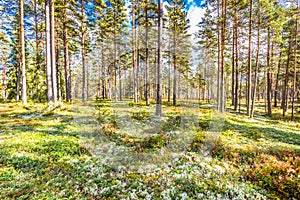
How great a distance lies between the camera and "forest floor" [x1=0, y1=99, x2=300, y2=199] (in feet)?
14.8

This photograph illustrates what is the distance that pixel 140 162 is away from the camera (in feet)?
19.9

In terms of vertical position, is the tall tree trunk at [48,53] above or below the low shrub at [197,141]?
above

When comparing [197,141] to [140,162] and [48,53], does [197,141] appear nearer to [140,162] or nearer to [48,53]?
[140,162]

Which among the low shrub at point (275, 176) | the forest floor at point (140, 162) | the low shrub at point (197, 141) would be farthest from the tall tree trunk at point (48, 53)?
the low shrub at point (275, 176)

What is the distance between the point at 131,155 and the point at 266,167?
5573 millimetres

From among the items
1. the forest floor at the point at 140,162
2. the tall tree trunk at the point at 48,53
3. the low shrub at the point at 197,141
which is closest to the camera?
the forest floor at the point at 140,162

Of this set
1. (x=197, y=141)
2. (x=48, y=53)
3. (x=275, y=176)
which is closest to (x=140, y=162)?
(x=197, y=141)

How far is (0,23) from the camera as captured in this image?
19.1 meters

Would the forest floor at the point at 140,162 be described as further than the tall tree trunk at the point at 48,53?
No

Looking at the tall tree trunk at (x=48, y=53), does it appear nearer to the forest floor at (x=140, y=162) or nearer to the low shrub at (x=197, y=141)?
the forest floor at (x=140, y=162)

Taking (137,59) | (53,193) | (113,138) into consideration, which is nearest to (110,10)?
(137,59)

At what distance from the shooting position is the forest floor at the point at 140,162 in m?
4.52

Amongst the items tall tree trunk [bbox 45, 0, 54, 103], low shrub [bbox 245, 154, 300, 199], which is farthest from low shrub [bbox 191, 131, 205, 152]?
tall tree trunk [bbox 45, 0, 54, 103]

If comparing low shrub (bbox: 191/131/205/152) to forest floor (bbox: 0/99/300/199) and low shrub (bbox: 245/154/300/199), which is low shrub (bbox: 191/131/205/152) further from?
low shrub (bbox: 245/154/300/199)
